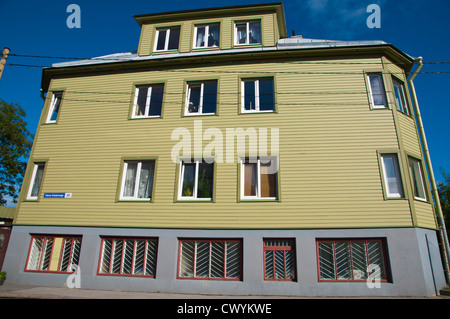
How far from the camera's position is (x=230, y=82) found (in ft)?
40.0

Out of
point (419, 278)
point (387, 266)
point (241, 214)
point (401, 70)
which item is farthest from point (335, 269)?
point (401, 70)

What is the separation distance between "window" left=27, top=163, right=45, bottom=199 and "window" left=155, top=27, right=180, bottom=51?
27.7ft

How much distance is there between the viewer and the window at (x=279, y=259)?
30.8 feet

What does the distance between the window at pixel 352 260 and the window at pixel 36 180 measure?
12494 mm

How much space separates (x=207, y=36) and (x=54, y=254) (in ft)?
41.5

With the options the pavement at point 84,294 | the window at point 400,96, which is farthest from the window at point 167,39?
the pavement at point 84,294

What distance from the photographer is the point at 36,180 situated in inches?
478

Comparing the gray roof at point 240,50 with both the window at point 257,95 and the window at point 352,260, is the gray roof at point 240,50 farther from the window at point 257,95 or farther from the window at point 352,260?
the window at point 352,260

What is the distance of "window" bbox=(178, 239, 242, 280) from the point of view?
9.66 m

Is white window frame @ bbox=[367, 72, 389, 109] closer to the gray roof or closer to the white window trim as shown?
the gray roof

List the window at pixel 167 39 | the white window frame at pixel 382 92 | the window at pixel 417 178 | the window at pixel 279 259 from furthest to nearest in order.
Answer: the window at pixel 167 39 → the white window frame at pixel 382 92 → the window at pixel 417 178 → the window at pixel 279 259

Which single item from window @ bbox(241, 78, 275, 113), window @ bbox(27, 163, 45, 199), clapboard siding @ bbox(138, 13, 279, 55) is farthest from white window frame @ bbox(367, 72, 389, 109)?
window @ bbox(27, 163, 45, 199)

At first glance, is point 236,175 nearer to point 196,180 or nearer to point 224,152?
point 224,152

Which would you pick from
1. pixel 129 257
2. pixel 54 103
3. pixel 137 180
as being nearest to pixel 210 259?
pixel 129 257
